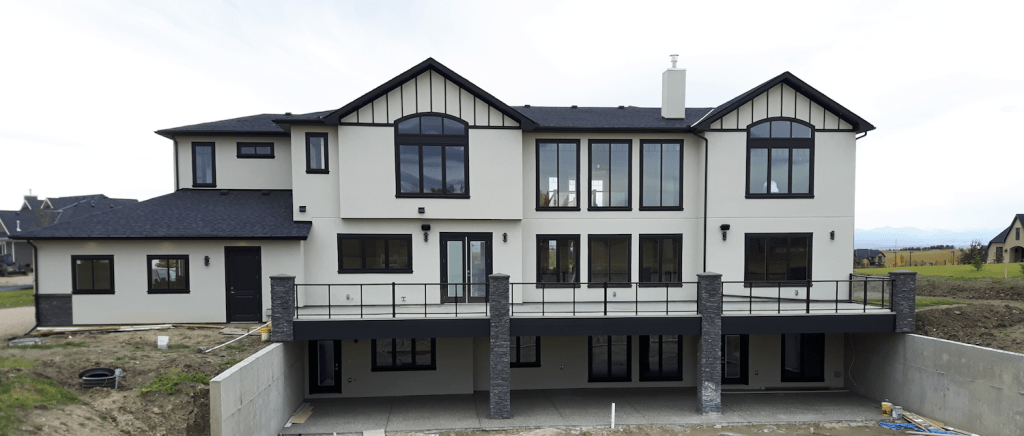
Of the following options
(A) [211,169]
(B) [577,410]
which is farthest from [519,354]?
(A) [211,169]

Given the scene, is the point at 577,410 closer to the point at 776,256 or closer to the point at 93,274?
the point at 776,256

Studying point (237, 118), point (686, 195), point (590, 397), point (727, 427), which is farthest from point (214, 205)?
point (727, 427)

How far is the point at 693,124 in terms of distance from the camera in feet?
46.9

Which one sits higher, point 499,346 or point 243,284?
point 243,284

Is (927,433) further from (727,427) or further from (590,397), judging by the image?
(590,397)

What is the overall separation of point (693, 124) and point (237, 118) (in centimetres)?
1603

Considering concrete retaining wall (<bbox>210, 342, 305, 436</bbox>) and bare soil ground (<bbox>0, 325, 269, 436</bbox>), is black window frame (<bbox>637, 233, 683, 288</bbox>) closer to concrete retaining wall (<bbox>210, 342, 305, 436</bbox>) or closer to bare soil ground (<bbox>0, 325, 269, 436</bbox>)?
concrete retaining wall (<bbox>210, 342, 305, 436</bbox>)

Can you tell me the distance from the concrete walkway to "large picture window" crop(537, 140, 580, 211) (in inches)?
232

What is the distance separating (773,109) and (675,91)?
10.1 ft

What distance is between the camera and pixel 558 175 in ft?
47.3

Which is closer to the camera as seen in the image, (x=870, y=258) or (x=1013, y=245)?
(x=870, y=258)

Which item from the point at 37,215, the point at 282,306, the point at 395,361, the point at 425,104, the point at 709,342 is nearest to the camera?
the point at 282,306

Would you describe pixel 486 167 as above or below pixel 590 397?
above

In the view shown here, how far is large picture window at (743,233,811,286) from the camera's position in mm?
14398
